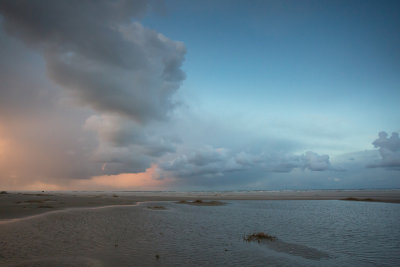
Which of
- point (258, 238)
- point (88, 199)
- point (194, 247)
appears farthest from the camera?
point (88, 199)

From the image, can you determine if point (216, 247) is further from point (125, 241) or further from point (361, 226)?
point (361, 226)

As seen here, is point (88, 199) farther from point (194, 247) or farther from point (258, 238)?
point (258, 238)

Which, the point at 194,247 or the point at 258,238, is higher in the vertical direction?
the point at 194,247

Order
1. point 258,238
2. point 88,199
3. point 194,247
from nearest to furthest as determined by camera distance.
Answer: point 194,247 → point 258,238 → point 88,199

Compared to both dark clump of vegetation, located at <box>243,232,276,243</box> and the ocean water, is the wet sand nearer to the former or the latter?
the ocean water

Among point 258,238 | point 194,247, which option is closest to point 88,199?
point 194,247

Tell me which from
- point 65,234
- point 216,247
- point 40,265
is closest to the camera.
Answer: point 40,265

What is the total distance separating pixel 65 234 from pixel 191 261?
42.4 feet

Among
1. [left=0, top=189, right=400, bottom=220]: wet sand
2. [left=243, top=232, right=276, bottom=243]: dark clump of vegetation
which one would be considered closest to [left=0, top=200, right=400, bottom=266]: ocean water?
[left=243, top=232, right=276, bottom=243]: dark clump of vegetation

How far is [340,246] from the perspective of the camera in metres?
16.1

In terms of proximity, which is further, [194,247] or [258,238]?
[258,238]

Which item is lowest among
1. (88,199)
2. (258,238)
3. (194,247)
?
(88,199)

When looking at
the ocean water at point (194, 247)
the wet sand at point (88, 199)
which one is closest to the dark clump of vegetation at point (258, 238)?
the ocean water at point (194, 247)

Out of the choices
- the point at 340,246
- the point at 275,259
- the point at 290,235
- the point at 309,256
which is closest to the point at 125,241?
the point at 275,259
